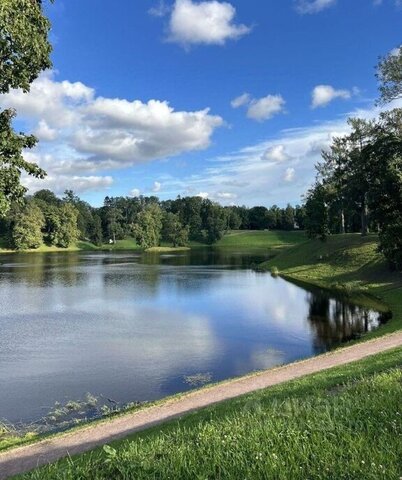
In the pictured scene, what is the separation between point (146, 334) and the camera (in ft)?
105

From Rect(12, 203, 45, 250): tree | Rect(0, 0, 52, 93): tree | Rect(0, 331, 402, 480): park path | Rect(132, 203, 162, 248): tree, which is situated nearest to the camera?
Rect(0, 331, 402, 480): park path

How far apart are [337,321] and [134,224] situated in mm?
149269

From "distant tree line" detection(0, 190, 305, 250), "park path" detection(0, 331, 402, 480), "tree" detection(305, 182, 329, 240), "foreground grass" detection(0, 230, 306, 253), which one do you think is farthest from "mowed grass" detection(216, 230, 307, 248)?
"park path" detection(0, 331, 402, 480)

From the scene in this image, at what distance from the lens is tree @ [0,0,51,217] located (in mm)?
15898

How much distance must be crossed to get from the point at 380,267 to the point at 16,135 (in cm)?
4631

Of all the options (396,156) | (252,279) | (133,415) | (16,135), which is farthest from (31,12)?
(252,279)

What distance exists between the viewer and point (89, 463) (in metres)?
5.28

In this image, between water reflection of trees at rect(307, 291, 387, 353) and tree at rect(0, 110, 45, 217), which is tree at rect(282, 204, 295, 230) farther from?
tree at rect(0, 110, 45, 217)

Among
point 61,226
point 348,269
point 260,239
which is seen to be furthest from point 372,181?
point 61,226

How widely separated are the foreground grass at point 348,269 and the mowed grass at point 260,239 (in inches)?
2915

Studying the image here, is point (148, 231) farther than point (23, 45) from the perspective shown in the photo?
Yes

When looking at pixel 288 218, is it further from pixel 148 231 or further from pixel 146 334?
pixel 146 334

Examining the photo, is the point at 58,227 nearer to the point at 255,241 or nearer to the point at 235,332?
the point at 255,241

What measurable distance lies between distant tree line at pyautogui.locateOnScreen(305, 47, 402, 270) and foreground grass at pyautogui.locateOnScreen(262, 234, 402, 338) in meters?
2.35
